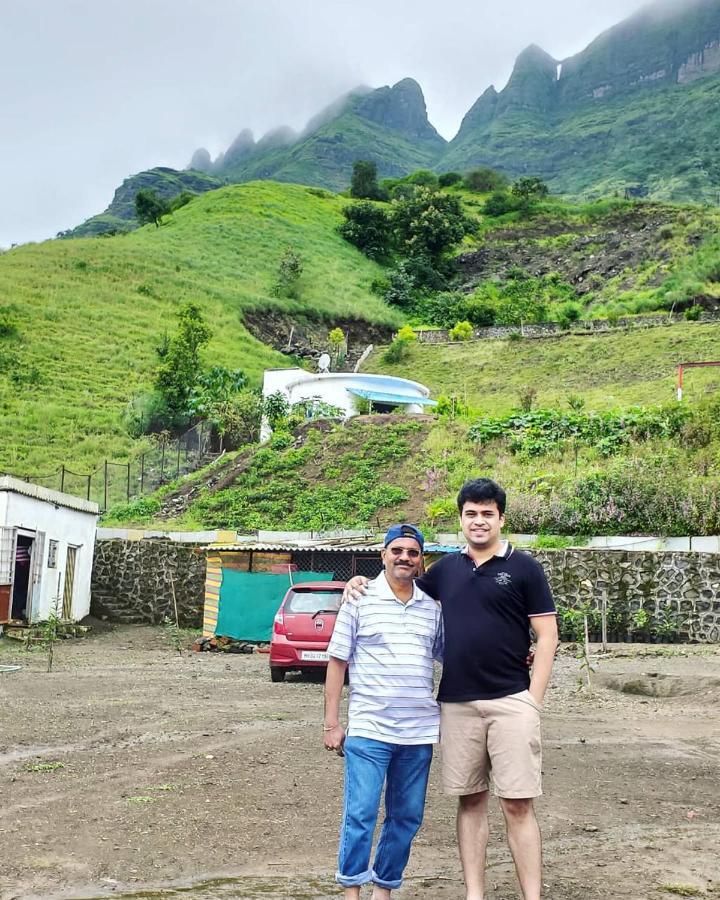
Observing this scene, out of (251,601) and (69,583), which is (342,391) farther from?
(251,601)

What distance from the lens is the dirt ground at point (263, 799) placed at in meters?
4.98

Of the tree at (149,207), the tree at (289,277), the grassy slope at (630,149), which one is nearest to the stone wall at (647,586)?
the tree at (289,277)

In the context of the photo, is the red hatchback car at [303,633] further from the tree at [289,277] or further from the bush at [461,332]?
the tree at [289,277]

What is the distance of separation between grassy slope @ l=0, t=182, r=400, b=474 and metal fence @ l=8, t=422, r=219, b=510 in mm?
1866

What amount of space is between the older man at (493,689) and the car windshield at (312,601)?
8.98 m

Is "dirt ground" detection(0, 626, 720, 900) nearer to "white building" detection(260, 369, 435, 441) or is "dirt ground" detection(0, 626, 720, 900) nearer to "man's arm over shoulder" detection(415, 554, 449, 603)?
"man's arm over shoulder" detection(415, 554, 449, 603)

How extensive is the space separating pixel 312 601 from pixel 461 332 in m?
45.7

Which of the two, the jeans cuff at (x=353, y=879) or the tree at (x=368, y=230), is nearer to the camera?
the jeans cuff at (x=353, y=879)

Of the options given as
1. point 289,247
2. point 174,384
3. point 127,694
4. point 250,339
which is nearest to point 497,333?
point 250,339

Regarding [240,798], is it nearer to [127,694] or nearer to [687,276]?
[127,694]

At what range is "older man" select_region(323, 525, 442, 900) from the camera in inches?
174

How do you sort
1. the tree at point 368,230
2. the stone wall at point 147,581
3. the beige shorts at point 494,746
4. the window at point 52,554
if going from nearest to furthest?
the beige shorts at point 494,746 → the window at point 52,554 → the stone wall at point 147,581 → the tree at point 368,230

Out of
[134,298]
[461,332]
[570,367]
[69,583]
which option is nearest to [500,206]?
[461,332]

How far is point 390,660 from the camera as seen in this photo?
15.0 ft
